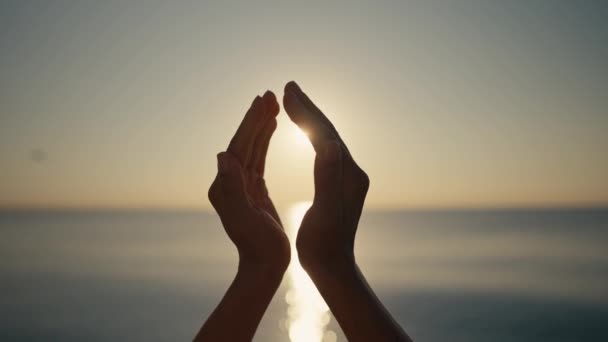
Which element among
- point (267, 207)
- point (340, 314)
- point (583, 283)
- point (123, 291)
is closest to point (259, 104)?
point (267, 207)

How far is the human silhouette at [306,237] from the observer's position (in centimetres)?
308

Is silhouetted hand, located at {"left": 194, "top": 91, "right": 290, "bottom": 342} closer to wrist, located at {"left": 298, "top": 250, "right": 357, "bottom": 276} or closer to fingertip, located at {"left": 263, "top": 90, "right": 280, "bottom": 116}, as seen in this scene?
fingertip, located at {"left": 263, "top": 90, "right": 280, "bottom": 116}

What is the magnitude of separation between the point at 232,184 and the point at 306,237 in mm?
659

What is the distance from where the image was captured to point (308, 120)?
145 inches

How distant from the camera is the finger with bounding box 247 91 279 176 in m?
3.93

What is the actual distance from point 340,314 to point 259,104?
5.22ft

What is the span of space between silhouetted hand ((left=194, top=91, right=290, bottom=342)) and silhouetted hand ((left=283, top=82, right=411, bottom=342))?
267mm

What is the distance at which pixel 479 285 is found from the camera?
34.1 meters

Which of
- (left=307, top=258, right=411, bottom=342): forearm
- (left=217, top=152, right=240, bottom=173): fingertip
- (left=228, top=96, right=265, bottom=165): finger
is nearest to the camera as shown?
(left=307, top=258, right=411, bottom=342): forearm

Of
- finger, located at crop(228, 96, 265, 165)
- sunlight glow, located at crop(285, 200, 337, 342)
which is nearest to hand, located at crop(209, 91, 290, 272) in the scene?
finger, located at crop(228, 96, 265, 165)

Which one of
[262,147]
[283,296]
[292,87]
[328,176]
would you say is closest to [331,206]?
[328,176]

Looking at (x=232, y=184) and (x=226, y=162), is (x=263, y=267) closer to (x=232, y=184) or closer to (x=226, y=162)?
(x=232, y=184)

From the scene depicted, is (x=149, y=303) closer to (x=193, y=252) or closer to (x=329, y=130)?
(x=329, y=130)

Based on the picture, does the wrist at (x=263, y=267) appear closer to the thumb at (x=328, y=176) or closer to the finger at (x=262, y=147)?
the thumb at (x=328, y=176)
